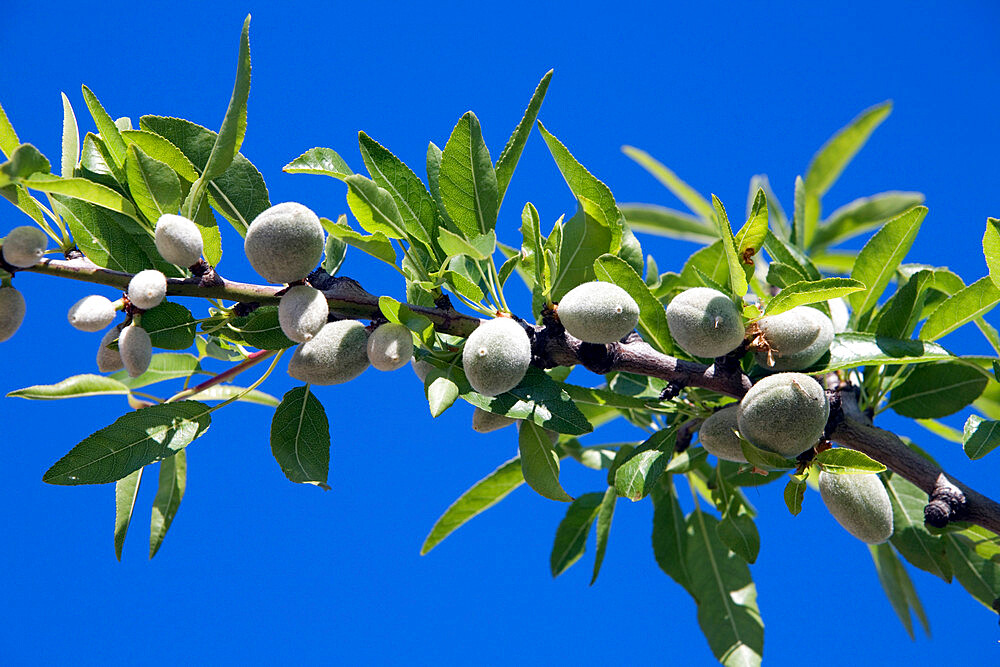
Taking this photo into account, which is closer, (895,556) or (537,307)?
(537,307)

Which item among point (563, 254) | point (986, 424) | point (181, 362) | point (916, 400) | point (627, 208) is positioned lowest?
point (986, 424)

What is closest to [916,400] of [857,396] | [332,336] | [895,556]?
[857,396]

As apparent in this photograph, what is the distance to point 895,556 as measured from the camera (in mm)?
1548

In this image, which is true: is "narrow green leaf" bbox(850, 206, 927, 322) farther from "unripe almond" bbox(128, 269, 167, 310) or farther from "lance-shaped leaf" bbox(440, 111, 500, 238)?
"unripe almond" bbox(128, 269, 167, 310)

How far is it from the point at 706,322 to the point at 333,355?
0.41 meters

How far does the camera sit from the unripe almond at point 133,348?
0.86 meters

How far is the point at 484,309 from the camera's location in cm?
97

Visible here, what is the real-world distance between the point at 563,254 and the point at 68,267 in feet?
1.83

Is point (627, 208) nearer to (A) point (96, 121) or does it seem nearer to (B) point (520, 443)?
(B) point (520, 443)

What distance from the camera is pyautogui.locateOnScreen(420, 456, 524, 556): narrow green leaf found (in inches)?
50.7

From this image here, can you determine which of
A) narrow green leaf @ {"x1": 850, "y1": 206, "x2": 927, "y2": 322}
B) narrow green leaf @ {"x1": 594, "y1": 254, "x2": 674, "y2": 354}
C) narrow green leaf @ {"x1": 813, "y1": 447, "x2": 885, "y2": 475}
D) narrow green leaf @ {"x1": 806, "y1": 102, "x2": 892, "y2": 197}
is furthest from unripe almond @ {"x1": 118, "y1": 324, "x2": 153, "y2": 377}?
narrow green leaf @ {"x1": 806, "y1": 102, "x2": 892, "y2": 197}

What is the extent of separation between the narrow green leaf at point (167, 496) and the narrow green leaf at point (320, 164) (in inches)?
19.7

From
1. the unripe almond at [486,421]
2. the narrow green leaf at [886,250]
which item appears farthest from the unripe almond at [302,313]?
the narrow green leaf at [886,250]

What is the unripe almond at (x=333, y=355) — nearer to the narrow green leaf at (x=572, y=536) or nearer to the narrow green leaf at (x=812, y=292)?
the narrow green leaf at (x=812, y=292)
